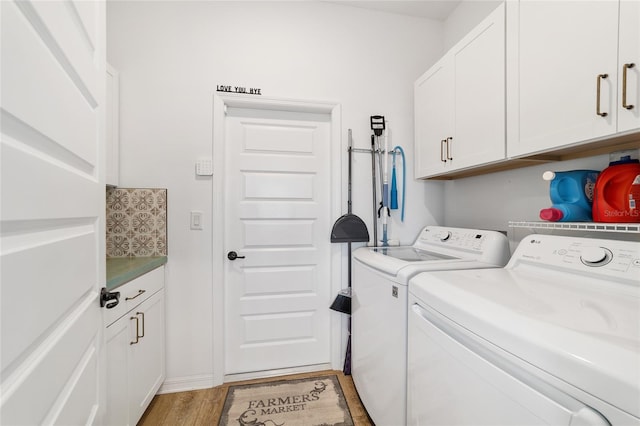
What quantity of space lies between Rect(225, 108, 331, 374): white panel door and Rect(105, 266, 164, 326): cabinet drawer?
1.46 feet

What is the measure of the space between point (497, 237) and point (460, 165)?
48cm

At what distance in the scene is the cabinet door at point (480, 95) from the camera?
Result: 1307mm

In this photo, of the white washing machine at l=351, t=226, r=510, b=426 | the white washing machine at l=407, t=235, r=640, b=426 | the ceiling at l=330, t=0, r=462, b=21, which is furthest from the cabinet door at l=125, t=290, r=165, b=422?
the ceiling at l=330, t=0, r=462, b=21

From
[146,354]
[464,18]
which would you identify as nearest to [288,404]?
[146,354]

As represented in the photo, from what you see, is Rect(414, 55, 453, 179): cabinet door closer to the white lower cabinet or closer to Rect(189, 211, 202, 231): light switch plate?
Rect(189, 211, 202, 231): light switch plate

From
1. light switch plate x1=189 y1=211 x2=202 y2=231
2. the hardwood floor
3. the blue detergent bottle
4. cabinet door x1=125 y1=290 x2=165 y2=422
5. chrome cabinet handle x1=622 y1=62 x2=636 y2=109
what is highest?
chrome cabinet handle x1=622 y1=62 x2=636 y2=109

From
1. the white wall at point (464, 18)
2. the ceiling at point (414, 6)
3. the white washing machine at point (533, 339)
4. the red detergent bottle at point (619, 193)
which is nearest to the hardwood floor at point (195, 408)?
the white washing machine at point (533, 339)

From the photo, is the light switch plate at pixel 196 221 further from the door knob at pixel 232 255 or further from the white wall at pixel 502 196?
the white wall at pixel 502 196

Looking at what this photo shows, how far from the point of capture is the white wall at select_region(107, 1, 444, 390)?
70.0 inches

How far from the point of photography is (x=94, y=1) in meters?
0.83

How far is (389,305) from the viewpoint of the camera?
1.26 meters

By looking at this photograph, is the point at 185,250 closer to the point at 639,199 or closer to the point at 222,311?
the point at 222,311

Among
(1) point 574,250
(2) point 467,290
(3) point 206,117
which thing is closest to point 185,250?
(3) point 206,117

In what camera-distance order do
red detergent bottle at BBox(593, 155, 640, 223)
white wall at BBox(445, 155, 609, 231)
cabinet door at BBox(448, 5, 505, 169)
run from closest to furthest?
1. red detergent bottle at BBox(593, 155, 640, 223)
2. cabinet door at BBox(448, 5, 505, 169)
3. white wall at BBox(445, 155, 609, 231)
